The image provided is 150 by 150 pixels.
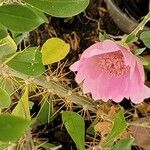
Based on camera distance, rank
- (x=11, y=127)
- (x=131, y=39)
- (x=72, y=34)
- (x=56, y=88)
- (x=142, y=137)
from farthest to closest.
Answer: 1. (x=72, y=34)
2. (x=142, y=137)
3. (x=56, y=88)
4. (x=131, y=39)
5. (x=11, y=127)

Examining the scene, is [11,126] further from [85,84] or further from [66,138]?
[66,138]

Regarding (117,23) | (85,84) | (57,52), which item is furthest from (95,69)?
(117,23)

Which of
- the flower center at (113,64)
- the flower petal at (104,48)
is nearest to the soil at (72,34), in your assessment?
the flower center at (113,64)

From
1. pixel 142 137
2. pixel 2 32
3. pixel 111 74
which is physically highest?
pixel 2 32

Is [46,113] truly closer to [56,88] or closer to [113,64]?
[56,88]

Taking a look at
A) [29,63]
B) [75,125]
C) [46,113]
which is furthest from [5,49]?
[46,113]

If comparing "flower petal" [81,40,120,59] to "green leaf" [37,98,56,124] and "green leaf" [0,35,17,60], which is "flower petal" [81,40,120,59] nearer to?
"green leaf" [0,35,17,60]

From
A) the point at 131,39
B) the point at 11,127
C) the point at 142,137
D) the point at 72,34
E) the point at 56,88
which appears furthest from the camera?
the point at 72,34

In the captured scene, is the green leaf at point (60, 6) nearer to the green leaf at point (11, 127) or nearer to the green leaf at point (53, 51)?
the green leaf at point (11, 127)
